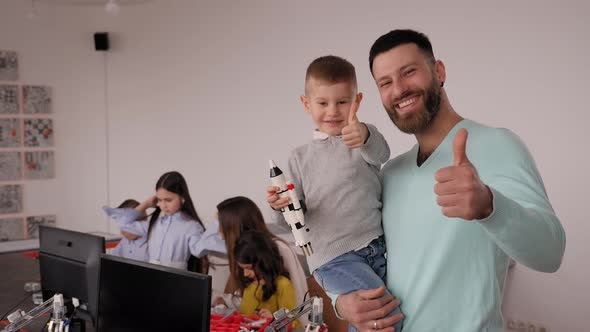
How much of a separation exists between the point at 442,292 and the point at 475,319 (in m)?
0.09

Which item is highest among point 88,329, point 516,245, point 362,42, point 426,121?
point 362,42

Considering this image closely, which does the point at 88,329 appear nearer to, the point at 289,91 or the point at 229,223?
the point at 229,223

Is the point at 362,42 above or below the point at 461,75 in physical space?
above

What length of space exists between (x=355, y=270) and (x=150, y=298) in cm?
72

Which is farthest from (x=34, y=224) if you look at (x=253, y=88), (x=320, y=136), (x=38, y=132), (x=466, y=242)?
(x=466, y=242)

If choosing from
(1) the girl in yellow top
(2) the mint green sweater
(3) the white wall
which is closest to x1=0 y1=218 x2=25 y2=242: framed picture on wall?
(3) the white wall

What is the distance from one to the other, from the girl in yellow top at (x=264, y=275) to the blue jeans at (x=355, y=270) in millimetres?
1555

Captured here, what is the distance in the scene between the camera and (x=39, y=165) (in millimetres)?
6527

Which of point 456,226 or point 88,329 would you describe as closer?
point 456,226

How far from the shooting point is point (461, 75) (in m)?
4.12

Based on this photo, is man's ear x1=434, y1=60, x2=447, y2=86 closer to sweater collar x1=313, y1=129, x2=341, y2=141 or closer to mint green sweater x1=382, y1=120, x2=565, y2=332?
mint green sweater x1=382, y1=120, x2=565, y2=332

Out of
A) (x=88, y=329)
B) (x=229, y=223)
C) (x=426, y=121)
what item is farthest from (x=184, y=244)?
(x=426, y=121)

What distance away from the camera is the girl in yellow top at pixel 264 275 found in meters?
3.15

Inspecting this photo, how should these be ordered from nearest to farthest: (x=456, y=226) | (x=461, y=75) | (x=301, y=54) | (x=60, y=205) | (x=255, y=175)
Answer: (x=456, y=226), (x=461, y=75), (x=301, y=54), (x=255, y=175), (x=60, y=205)
